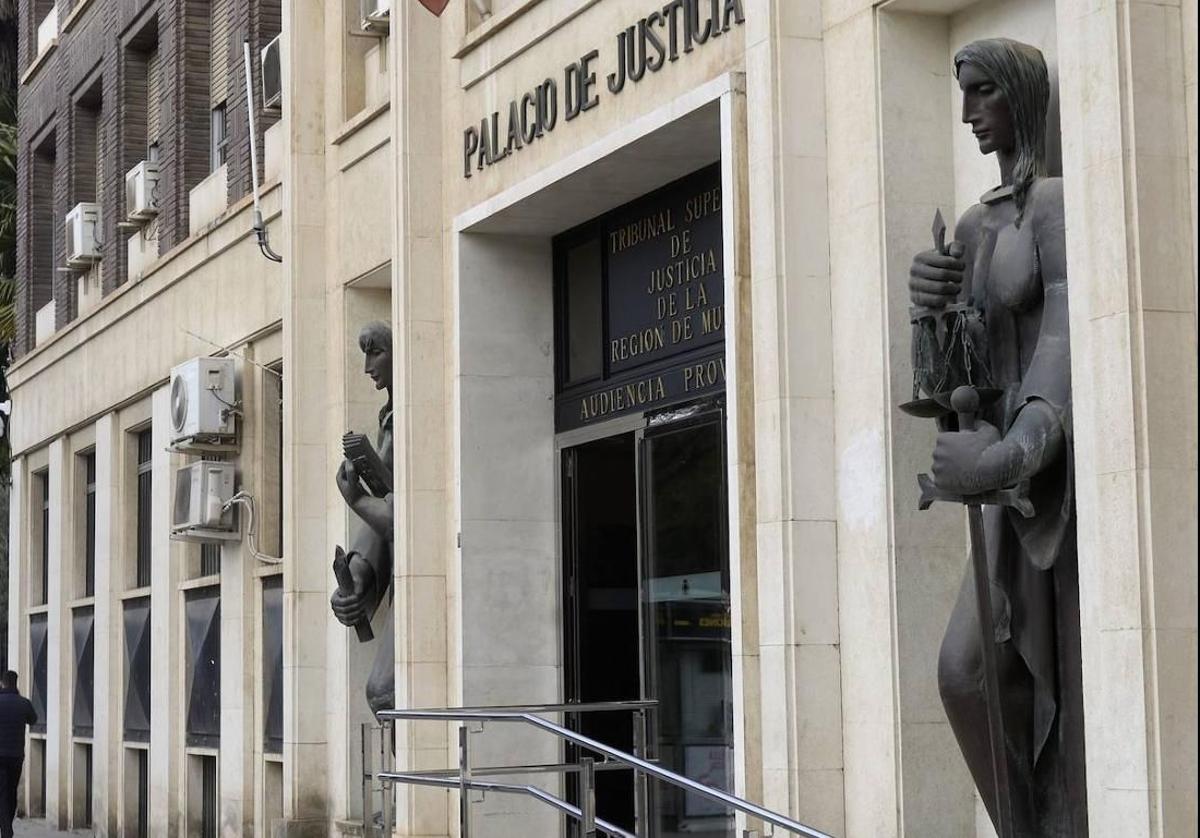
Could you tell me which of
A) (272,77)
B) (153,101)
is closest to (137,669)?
(153,101)

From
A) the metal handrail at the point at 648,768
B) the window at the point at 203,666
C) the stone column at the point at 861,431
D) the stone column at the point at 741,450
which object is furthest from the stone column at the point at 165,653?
the stone column at the point at 861,431

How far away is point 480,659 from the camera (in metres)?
13.4

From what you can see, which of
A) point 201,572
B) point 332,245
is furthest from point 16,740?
point 332,245

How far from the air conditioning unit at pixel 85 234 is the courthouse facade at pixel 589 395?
0.04 m

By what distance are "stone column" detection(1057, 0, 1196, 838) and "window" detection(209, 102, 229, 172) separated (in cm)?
1352

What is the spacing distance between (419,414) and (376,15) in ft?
10.5

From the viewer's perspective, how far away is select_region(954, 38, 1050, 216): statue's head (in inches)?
325

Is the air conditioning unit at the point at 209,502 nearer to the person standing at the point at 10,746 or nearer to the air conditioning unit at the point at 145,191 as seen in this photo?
the person standing at the point at 10,746

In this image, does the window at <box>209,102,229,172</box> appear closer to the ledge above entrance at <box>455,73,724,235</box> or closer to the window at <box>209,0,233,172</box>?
the window at <box>209,0,233,172</box>

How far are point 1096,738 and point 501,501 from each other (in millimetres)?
6720

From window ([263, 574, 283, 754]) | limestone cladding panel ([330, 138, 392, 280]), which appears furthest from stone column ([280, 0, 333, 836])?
window ([263, 574, 283, 754])

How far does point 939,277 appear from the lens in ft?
27.2

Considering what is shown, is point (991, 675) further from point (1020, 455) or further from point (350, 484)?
point (350, 484)

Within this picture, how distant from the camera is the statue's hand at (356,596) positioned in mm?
14711
